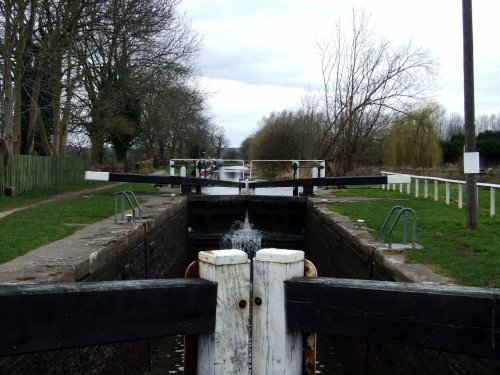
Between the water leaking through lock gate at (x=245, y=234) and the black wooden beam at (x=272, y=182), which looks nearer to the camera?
the black wooden beam at (x=272, y=182)

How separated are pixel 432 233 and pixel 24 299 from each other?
234 inches

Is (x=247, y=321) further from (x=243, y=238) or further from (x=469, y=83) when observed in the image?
(x=243, y=238)

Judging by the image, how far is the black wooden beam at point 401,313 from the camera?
84.0 inches

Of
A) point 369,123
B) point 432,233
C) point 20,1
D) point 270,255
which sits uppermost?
point 20,1

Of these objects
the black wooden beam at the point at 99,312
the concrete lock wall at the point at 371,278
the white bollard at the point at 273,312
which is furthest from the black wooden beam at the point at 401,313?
the concrete lock wall at the point at 371,278

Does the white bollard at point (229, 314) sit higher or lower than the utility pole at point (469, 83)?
lower

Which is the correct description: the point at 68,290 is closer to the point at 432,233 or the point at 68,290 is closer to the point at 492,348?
the point at 492,348

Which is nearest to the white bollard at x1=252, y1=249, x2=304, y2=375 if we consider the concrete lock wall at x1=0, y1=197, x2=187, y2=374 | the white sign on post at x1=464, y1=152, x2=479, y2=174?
the concrete lock wall at x1=0, y1=197, x2=187, y2=374

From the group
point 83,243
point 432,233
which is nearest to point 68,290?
point 83,243

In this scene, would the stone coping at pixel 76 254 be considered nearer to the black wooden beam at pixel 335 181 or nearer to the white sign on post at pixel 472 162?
the white sign on post at pixel 472 162

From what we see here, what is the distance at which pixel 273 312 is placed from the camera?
2334 mm

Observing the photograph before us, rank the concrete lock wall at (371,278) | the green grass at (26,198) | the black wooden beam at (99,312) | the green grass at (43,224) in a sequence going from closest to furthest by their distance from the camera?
the black wooden beam at (99,312)
the concrete lock wall at (371,278)
the green grass at (43,224)
the green grass at (26,198)

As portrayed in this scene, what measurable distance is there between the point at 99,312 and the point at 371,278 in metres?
4.20

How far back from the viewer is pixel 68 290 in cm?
207
